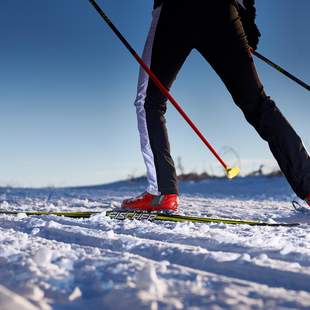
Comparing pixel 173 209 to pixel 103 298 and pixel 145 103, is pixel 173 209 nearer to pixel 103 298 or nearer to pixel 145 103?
pixel 145 103

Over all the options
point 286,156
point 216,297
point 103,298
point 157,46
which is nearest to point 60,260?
point 103,298

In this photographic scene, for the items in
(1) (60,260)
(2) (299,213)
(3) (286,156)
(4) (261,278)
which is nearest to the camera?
(4) (261,278)

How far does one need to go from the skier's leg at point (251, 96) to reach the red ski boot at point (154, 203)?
81 cm

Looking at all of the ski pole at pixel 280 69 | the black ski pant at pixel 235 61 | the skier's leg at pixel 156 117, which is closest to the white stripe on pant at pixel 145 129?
the skier's leg at pixel 156 117

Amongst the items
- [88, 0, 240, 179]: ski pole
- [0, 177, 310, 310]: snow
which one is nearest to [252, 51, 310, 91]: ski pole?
[88, 0, 240, 179]: ski pole

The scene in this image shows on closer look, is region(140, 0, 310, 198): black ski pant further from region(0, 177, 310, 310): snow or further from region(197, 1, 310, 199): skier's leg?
region(0, 177, 310, 310): snow

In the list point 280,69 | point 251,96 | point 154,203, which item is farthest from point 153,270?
point 280,69

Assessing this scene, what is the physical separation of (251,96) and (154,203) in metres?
1.03

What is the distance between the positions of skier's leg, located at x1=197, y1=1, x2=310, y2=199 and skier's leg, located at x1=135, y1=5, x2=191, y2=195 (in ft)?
1.17

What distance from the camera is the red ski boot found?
3566mm

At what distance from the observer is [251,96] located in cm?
322

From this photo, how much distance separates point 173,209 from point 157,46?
117 centimetres

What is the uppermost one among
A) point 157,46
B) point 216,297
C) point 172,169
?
point 157,46

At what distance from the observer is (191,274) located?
4.80 ft
